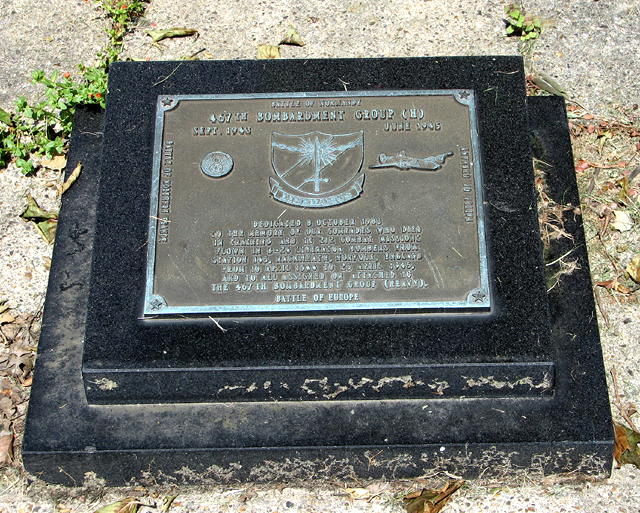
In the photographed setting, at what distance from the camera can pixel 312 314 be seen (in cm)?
314

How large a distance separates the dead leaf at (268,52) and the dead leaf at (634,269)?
2720mm

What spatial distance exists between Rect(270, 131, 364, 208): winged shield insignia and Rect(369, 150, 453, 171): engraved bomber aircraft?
12cm

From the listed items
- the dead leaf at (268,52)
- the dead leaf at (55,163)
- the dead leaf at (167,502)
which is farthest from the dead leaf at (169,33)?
the dead leaf at (167,502)

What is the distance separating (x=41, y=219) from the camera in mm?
3977

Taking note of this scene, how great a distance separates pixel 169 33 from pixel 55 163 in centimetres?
130

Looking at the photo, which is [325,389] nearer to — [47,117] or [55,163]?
[55,163]

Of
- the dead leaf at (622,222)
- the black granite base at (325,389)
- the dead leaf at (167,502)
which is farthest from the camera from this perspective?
the dead leaf at (622,222)

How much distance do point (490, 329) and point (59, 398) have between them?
87.1 inches

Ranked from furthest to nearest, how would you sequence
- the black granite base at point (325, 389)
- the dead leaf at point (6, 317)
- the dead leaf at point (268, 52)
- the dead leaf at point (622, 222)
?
the dead leaf at point (268, 52) → the dead leaf at point (622, 222) → the dead leaf at point (6, 317) → the black granite base at point (325, 389)

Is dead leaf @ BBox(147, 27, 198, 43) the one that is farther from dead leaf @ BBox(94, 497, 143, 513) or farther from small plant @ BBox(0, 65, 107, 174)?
dead leaf @ BBox(94, 497, 143, 513)

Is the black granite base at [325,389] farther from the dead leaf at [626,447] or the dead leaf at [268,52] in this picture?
the dead leaf at [268,52]

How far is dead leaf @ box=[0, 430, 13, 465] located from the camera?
10.8 feet

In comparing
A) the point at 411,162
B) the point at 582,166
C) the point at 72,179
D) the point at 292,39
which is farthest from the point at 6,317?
the point at 582,166

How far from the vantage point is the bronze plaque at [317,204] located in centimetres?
312
